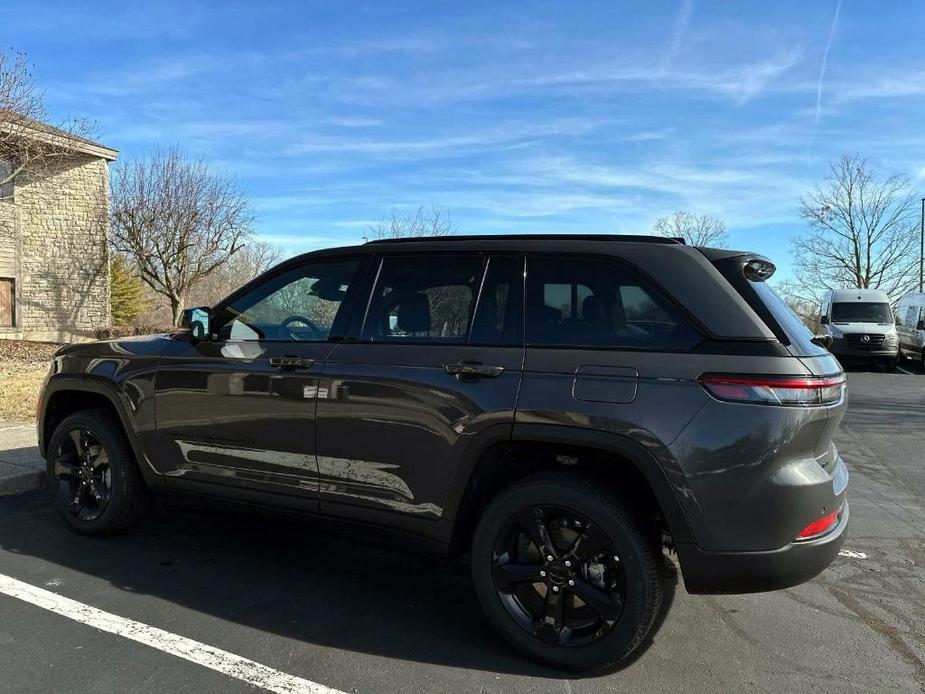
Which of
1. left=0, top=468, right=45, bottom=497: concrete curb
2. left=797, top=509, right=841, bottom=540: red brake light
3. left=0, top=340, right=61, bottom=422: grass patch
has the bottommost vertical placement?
left=0, top=468, right=45, bottom=497: concrete curb

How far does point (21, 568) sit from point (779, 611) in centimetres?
418

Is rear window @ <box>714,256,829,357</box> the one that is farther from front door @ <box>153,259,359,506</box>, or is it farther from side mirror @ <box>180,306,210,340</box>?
side mirror @ <box>180,306,210,340</box>

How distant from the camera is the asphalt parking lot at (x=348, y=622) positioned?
2.91m

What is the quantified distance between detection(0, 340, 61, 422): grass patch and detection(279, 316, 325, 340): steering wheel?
6080mm

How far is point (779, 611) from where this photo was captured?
362cm

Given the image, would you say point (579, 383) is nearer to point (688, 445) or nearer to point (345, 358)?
point (688, 445)

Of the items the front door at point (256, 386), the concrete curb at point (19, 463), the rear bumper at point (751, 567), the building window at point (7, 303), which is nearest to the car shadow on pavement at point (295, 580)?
the front door at point (256, 386)

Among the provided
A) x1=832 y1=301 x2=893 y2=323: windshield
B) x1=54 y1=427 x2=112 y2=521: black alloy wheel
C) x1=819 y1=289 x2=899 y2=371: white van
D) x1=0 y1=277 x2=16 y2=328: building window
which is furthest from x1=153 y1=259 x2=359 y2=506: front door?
x1=0 y1=277 x2=16 y2=328: building window

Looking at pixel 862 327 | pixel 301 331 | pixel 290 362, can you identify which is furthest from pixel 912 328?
pixel 290 362

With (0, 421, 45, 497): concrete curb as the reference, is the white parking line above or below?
below

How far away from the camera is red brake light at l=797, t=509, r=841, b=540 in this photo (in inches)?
108

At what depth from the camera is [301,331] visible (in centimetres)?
382

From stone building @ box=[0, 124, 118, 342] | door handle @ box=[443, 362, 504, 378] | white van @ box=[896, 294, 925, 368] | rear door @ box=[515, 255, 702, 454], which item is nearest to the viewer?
rear door @ box=[515, 255, 702, 454]

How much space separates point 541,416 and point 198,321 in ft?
7.13
